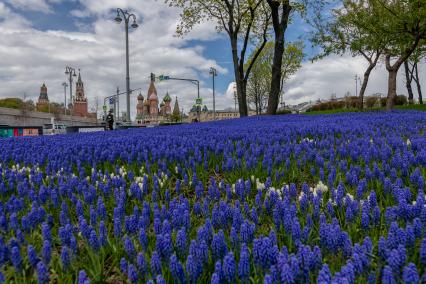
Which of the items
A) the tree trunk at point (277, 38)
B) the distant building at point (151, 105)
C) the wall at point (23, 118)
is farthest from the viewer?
the distant building at point (151, 105)

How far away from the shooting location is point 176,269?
70.1 inches

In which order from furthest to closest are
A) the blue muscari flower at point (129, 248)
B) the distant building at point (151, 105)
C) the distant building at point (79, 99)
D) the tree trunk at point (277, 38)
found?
1. the distant building at point (151, 105)
2. the distant building at point (79, 99)
3. the tree trunk at point (277, 38)
4. the blue muscari flower at point (129, 248)

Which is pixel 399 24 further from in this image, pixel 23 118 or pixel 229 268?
pixel 23 118

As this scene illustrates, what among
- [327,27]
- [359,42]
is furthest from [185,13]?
[359,42]

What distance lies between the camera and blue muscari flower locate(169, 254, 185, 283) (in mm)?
1773

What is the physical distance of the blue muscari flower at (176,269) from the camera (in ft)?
5.82

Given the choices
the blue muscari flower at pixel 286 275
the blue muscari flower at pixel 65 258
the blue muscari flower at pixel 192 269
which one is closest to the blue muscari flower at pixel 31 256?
the blue muscari flower at pixel 65 258

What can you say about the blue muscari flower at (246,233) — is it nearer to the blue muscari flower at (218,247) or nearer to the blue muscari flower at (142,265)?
the blue muscari flower at (218,247)

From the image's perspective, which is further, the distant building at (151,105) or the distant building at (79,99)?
the distant building at (151,105)

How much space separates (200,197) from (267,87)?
73137 millimetres

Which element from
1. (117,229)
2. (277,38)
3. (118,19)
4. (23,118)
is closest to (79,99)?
(23,118)

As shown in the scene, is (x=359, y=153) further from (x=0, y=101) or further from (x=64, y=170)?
(x=0, y=101)

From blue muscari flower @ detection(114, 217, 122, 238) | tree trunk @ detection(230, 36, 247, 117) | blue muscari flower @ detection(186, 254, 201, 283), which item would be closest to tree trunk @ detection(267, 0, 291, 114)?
tree trunk @ detection(230, 36, 247, 117)

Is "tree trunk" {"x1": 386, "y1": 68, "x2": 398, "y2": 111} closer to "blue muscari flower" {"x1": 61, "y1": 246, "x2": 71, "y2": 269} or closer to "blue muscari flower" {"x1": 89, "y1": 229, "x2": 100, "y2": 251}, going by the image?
"blue muscari flower" {"x1": 89, "y1": 229, "x2": 100, "y2": 251}
